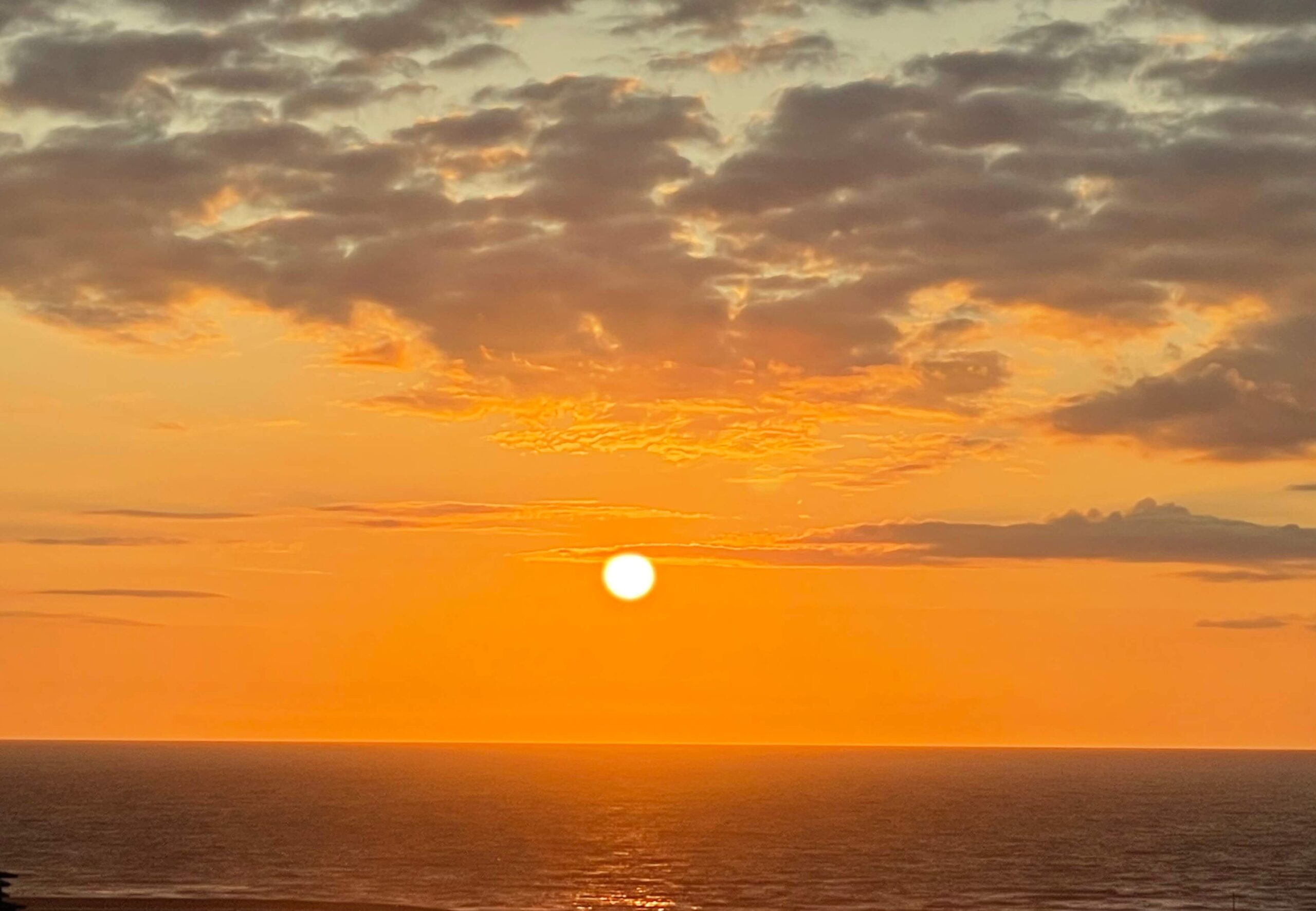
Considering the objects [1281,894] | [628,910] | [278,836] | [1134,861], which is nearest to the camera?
[628,910]

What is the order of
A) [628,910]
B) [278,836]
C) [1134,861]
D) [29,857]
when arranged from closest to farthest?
1. [628,910]
2. [29,857]
3. [1134,861]
4. [278,836]

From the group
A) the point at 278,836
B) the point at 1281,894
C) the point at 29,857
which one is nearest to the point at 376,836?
the point at 278,836

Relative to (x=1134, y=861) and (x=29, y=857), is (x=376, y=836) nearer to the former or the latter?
(x=29, y=857)

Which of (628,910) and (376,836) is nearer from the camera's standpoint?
(628,910)

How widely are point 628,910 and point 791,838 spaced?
7775 cm

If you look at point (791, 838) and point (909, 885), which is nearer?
point (909, 885)

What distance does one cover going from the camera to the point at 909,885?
145 meters

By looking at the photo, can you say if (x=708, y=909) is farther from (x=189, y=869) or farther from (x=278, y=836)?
(x=278, y=836)

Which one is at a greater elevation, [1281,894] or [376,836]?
[376,836]

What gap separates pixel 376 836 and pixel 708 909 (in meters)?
80.4

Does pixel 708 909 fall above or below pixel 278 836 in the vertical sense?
below

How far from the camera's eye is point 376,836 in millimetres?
194750

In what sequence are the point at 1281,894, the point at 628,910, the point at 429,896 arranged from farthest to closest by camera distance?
1. the point at 1281,894
2. the point at 429,896
3. the point at 628,910

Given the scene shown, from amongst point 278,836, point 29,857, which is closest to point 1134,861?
point 278,836
